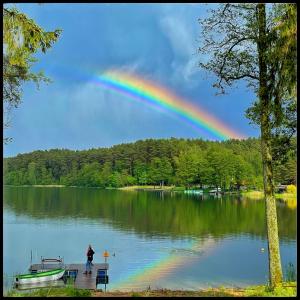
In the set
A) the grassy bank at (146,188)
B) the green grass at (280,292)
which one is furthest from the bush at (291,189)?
the green grass at (280,292)

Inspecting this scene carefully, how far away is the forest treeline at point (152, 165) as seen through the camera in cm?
12131

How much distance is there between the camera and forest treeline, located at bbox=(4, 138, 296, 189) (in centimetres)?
12131

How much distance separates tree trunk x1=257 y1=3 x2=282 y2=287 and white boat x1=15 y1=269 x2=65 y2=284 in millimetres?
15731

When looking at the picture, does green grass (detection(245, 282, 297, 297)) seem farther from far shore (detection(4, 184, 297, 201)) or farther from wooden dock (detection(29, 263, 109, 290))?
far shore (detection(4, 184, 297, 201))

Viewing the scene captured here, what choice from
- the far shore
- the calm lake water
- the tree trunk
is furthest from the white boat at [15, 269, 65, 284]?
the far shore

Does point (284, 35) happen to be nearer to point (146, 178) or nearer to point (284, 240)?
point (284, 240)

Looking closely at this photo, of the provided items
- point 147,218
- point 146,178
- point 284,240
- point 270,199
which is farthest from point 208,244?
point 146,178

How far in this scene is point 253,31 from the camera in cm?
1153

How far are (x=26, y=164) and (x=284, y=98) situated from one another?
191 metres

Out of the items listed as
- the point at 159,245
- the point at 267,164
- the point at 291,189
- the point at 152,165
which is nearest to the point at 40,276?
the point at 159,245

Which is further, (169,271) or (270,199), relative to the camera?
(169,271)

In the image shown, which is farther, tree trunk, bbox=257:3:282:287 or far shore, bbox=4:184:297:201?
far shore, bbox=4:184:297:201

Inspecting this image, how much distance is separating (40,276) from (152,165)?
127 meters

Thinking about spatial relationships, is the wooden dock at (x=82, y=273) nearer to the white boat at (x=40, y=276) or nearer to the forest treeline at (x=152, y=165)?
the white boat at (x=40, y=276)
